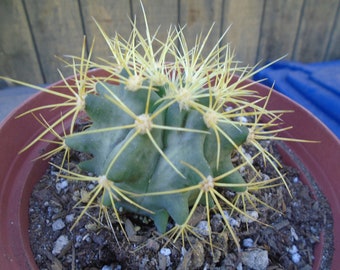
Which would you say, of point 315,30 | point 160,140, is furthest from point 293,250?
point 315,30

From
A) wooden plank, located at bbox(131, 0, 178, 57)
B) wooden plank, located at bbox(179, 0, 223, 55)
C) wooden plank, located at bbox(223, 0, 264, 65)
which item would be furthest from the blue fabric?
wooden plank, located at bbox(131, 0, 178, 57)

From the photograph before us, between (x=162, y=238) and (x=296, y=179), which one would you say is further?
(x=296, y=179)

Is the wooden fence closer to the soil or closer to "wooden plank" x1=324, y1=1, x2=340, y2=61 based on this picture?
"wooden plank" x1=324, y1=1, x2=340, y2=61

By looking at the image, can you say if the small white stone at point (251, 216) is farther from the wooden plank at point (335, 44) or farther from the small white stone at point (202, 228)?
the wooden plank at point (335, 44)

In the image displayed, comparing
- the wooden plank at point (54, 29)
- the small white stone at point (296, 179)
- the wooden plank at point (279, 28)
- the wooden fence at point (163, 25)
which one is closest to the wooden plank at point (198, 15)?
the wooden fence at point (163, 25)

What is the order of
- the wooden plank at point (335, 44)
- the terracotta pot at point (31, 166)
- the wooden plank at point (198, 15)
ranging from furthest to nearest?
1. the wooden plank at point (335, 44)
2. the wooden plank at point (198, 15)
3. the terracotta pot at point (31, 166)

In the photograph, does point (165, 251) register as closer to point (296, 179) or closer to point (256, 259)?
point (256, 259)
